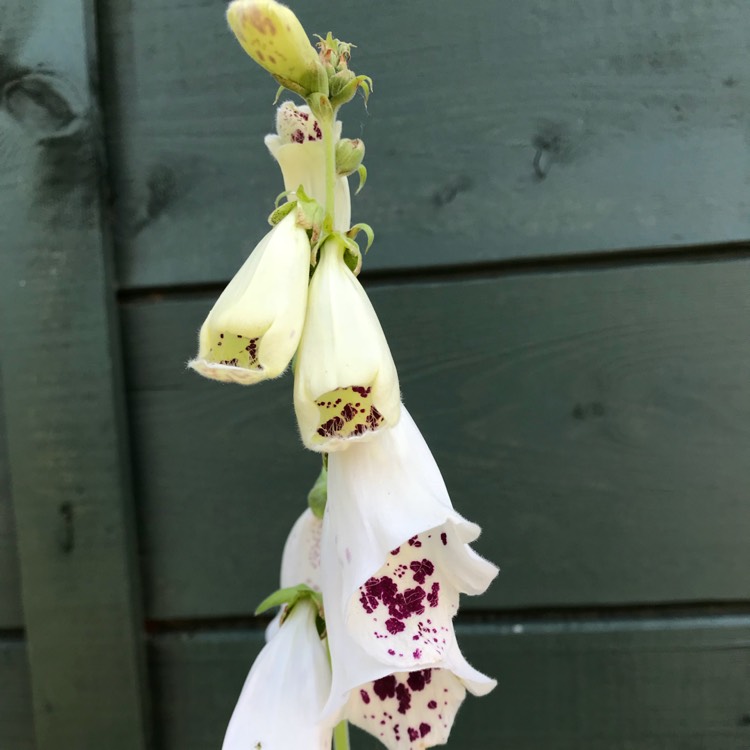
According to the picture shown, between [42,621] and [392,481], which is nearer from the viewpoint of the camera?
[392,481]

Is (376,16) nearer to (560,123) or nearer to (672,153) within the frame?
(560,123)

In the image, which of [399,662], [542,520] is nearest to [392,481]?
[399,662]

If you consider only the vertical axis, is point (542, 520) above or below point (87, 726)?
above

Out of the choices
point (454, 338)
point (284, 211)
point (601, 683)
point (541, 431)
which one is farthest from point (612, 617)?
point (284, 211)

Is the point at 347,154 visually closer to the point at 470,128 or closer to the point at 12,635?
the point at 470,128

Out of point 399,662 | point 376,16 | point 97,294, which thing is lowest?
point 399,662

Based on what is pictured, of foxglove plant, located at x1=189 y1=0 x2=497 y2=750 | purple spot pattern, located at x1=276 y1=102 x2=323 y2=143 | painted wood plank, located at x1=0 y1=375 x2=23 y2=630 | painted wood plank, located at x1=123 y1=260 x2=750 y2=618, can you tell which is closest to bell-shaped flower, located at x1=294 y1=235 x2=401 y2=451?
foxglove plant, located at x1=189 y1=0 x2=497 y2=750
